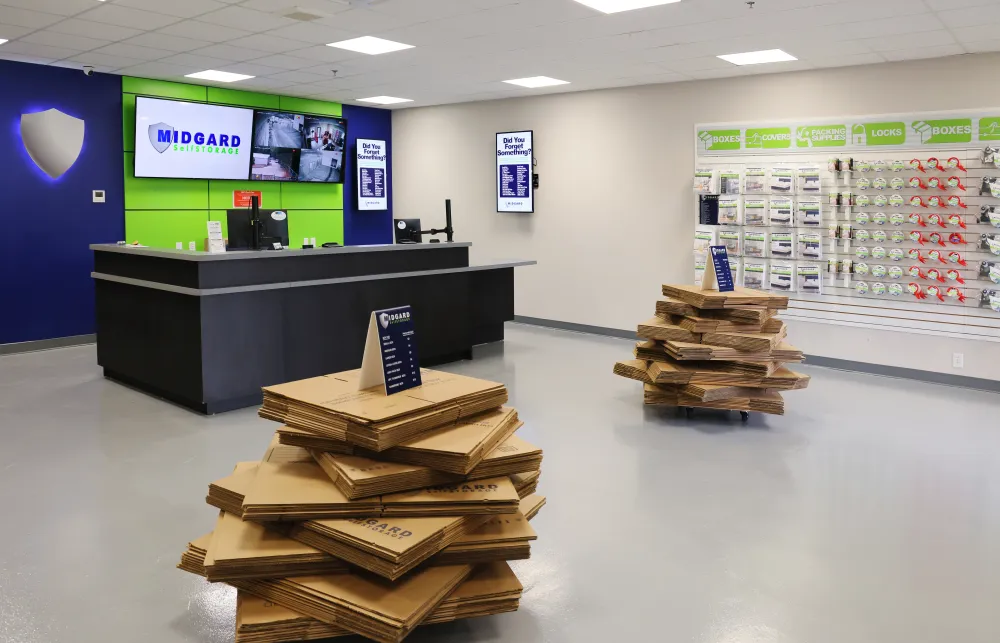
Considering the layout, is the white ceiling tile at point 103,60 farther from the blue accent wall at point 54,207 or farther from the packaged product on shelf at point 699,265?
the packaged product on shelf at point 699,265

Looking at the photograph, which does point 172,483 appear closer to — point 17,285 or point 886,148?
point 17,285

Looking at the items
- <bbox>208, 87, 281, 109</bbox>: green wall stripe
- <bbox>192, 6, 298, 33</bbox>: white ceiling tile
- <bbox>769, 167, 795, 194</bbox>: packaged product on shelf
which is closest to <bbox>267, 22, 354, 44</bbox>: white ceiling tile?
<bbox>192, 6, 298, 33</bbox>: white ceiling tile

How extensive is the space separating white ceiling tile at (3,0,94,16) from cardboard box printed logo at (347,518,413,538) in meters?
4.77

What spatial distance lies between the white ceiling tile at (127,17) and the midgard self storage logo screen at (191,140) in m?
2.67

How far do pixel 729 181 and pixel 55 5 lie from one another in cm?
622

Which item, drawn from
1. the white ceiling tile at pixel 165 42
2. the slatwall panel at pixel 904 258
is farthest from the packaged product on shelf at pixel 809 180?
the white ceiling tile at pixel 165 42

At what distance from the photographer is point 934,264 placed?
703cm

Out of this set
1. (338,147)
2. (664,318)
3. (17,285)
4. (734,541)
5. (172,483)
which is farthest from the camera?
(338,147)

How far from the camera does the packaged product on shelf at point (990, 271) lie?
6.67 metres

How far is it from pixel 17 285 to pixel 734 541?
7.75 m

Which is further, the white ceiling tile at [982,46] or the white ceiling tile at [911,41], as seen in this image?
the white ceiling tile at [982,46]

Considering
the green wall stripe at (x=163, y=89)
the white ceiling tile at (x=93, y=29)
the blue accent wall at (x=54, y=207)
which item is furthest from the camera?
the green wall stripe at (x=163, y=89)

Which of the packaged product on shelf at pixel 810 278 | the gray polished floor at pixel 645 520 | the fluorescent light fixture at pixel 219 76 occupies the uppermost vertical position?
the fluorescent light fixture at pixel 219 76

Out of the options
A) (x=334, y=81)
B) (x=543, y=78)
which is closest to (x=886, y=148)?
(x=543, y=78)
